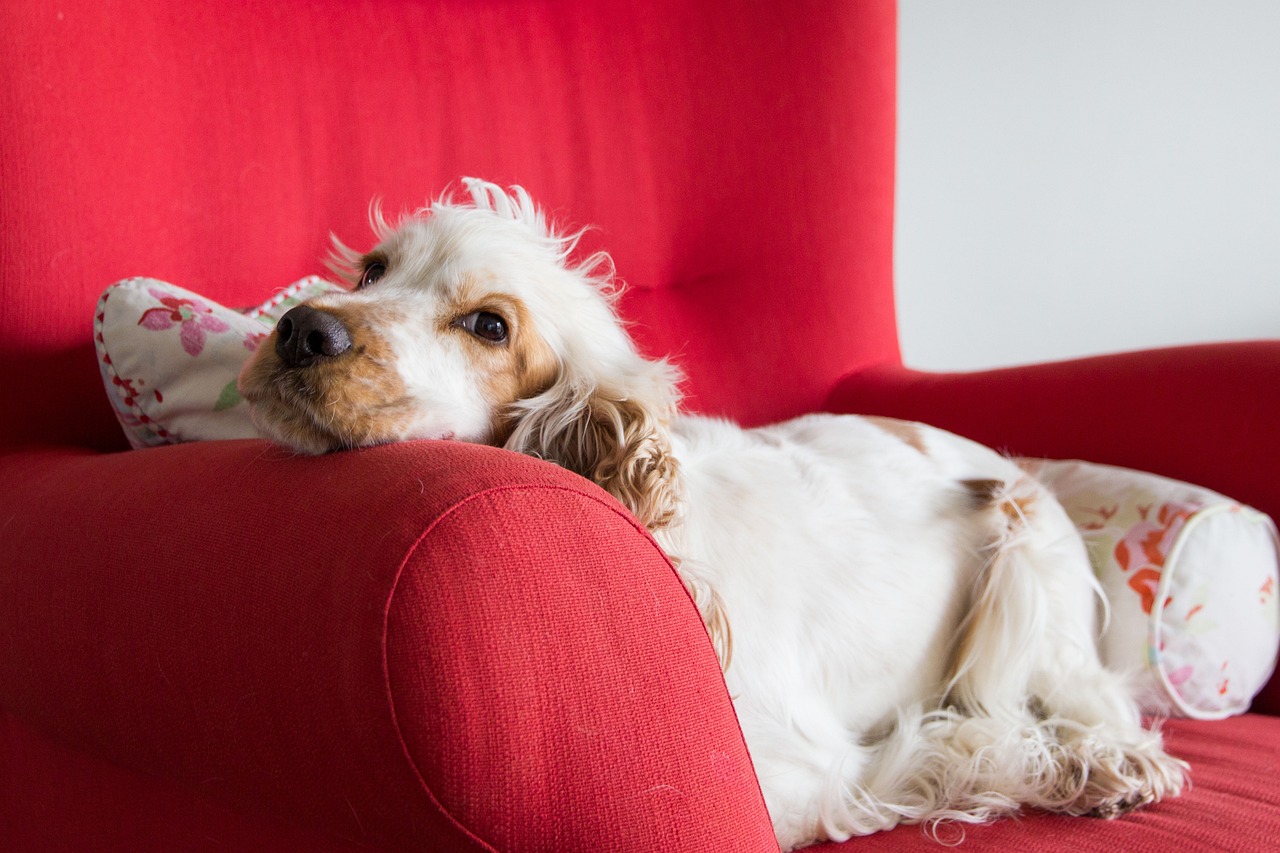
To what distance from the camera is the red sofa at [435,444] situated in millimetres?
675

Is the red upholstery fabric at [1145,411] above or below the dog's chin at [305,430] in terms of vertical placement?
below

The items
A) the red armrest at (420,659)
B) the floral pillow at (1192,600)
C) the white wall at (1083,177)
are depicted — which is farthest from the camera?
the white wall at (1083,177)

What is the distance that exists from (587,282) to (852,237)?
1177 millimetres

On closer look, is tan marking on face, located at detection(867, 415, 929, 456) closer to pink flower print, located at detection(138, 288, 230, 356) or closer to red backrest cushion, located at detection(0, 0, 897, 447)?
red backrest cushion, located at detection(0, 0, 897, 447)

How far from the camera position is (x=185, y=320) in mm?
1353

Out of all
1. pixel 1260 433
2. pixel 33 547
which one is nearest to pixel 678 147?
pixel 1260 433

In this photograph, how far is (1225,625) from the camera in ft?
5.28

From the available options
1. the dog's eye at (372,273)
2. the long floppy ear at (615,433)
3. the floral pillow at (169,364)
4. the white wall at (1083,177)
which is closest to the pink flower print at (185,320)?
the floral pillow at (169,364)

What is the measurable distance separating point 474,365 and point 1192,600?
1.23 meters

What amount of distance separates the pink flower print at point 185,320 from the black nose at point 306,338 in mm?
387

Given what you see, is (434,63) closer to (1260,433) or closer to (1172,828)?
(1260,433)

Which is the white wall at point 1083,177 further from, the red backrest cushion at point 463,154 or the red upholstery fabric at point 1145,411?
the red upholstery fabric at point 1145,411

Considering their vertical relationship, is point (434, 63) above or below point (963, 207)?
above

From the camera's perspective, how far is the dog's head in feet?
3.26
